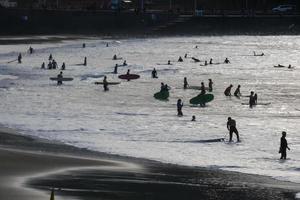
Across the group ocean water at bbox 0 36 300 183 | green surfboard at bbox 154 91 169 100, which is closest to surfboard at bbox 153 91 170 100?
green surfboard at bbox 154 91 169 100

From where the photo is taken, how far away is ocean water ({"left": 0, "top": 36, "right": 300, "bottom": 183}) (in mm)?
26812

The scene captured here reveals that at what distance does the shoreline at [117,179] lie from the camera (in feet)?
64.1

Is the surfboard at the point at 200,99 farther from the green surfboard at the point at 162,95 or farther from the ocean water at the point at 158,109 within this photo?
the green surfboard at the point at 162,95

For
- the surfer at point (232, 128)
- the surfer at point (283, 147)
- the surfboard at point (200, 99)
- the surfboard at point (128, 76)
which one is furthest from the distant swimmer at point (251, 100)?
the surfer at point (283, 147)

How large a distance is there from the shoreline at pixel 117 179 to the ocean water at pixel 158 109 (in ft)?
4.35

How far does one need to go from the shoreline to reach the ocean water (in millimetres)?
1326

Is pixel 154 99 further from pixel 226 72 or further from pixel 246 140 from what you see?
pixel 226 72

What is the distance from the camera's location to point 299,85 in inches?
2040

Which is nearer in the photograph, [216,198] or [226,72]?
[216,198]

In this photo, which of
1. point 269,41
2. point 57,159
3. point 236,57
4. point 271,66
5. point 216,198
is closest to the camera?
point 216,198

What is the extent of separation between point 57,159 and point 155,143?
17.2ft

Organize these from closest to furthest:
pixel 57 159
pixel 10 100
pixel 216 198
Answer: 1. pixel 216 198
2. pixel 57 159
3. pixel 10 100

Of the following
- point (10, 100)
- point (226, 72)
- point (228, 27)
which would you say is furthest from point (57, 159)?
point (228, 27)

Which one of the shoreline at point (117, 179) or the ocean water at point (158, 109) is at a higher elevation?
the shoreline at point (117, 179)
